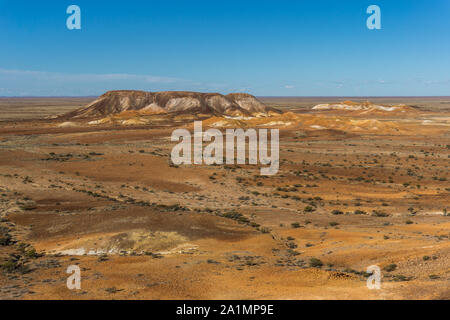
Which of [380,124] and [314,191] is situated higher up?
[380,124]

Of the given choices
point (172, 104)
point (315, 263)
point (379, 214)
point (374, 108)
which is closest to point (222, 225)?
point (315, 263)

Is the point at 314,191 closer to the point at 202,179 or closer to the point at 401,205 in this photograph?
the point at 401,205

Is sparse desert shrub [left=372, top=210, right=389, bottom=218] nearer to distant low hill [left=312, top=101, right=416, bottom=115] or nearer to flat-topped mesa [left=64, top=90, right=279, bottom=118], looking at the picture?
flat-topped mesa [left=64, top=90, right=279, bottom=118]

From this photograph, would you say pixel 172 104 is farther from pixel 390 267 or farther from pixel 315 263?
pixel 390 267

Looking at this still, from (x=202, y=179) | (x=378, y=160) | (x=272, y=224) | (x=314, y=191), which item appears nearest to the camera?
(x=272, y=224)

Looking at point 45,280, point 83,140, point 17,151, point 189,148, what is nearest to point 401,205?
point 45,280

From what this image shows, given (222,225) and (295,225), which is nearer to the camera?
(222,225)
